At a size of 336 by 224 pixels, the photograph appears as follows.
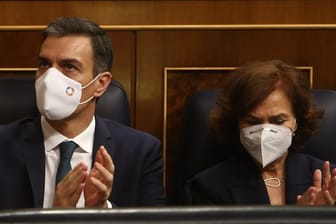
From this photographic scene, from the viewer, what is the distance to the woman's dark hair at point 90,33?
1460 mm

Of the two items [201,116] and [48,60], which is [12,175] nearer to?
[48,60]

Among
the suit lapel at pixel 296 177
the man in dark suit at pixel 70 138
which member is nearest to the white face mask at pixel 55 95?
the man in dark suit at pixel 70 138

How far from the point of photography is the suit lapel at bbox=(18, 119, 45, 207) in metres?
1.33

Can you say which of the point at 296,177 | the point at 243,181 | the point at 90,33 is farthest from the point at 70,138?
the point at 296,177

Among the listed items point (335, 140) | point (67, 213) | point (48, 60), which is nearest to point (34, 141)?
point (48, 60)

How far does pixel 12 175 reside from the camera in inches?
53.7

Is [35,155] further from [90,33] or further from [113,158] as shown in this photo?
[90,33]

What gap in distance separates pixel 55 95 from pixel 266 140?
1.79 feet

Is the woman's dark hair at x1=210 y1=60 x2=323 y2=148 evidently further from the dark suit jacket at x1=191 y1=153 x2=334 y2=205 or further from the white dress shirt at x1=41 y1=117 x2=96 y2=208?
the white dress shirt at x1=41 y1=117 x2=96 y2=208

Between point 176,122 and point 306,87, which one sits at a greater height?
point 306,87

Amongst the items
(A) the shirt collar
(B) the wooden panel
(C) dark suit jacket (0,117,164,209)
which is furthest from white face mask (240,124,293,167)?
(B) the wooden panel

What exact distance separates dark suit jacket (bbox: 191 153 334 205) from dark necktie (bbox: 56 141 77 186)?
35 centimetres

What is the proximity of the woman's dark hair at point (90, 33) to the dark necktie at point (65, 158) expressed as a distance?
0.22 m

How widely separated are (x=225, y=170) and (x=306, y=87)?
315 mm
